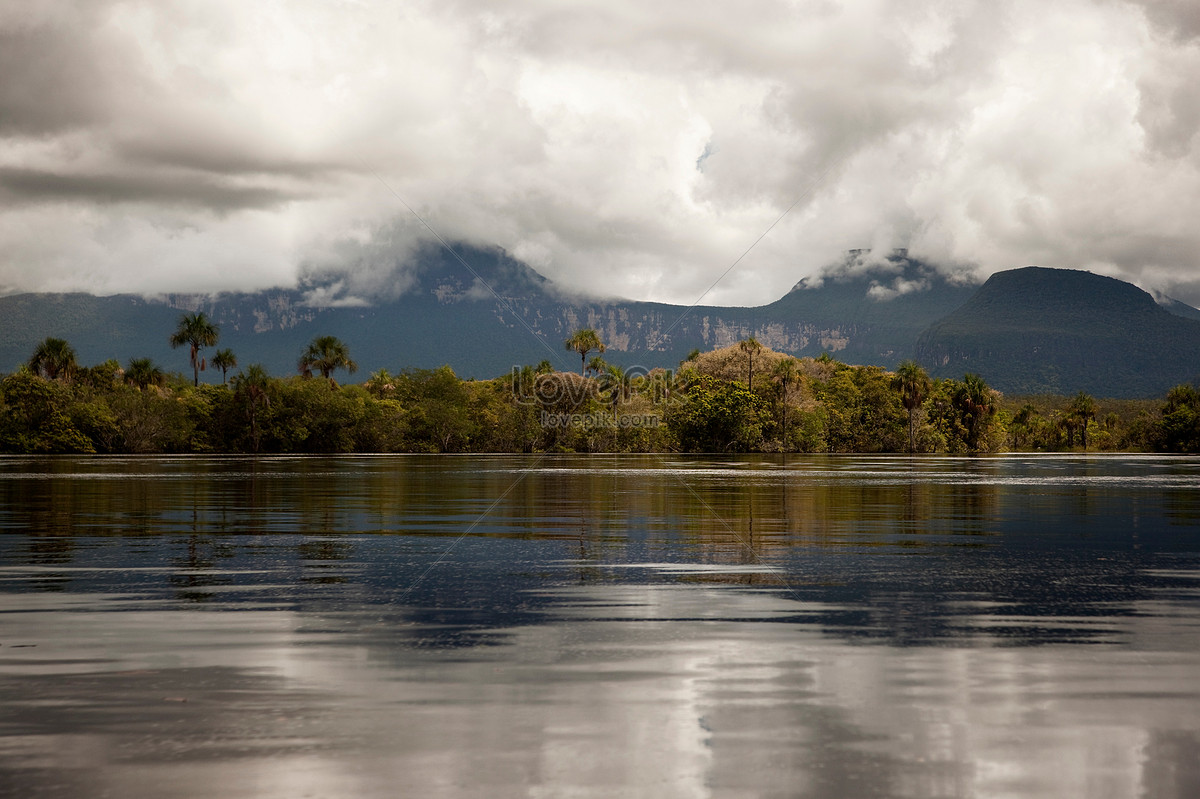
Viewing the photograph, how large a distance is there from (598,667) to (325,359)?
4765 inches

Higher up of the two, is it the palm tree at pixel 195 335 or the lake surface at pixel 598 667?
the palm tree at pixel 195 335

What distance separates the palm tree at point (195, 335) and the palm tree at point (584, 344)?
50602 millimetres

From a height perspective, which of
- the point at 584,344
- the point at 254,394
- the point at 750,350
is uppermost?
the point at 584,344

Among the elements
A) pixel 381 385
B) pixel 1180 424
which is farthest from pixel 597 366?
pixel 1180 424

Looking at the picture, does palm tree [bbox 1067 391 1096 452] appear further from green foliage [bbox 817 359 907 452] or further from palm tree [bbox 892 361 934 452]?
green foliage [bbox 817 359 907 452]

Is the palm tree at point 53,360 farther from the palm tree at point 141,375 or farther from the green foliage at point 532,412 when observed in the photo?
the palm tree at point 141,375

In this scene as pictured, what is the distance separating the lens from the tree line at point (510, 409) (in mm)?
101688

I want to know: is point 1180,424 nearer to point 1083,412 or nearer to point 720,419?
point 1083,412

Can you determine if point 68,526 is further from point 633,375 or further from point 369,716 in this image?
point 633,375

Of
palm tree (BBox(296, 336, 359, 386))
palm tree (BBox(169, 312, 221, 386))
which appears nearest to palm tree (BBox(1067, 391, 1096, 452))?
palm tree (BBox(296, 336, 359, 386))

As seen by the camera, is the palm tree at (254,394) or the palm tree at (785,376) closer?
the palm tree at (254,394)

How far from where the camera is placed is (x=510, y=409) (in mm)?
121688

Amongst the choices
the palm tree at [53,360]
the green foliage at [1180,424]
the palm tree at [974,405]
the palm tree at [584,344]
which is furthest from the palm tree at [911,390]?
the palm tree at [53,360]

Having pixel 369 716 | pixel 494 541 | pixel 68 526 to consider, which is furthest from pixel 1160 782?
pixel 68 526
